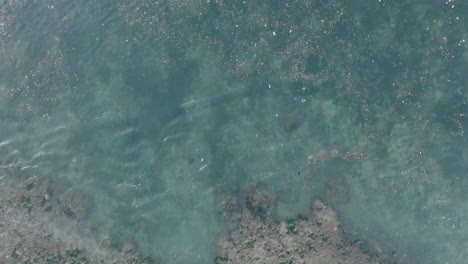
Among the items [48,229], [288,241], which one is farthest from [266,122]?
[48,229]

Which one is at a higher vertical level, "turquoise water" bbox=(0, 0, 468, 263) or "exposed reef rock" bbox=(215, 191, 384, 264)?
"turquoise water" bbox=(0, 0, 468, 263)

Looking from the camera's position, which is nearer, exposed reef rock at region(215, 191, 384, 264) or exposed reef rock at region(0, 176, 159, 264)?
exposed reef rock at region(215, 191, 384, 264)

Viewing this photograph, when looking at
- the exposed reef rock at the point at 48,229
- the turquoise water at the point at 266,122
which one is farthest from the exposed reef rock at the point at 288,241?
the exposed reef rock at the point at 48,229

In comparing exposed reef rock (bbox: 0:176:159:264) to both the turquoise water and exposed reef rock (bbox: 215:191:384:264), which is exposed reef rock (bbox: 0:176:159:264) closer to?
the turquoise water

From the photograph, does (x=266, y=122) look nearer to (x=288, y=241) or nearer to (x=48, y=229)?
(x=288, y=241)

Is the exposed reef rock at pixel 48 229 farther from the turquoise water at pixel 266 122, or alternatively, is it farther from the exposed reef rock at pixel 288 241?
the exposed reef rock at pixel 288 241

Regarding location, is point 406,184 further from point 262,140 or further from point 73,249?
point 73,249

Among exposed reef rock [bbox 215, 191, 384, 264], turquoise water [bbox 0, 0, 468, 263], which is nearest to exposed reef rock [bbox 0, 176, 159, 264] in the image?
turquoise water [bbox 0, 0, 468, 263]

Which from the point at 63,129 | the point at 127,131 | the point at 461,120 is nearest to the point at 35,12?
the point at 63,129

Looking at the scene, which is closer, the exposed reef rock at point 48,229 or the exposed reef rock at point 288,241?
the exposed reef rock at point 288,241
